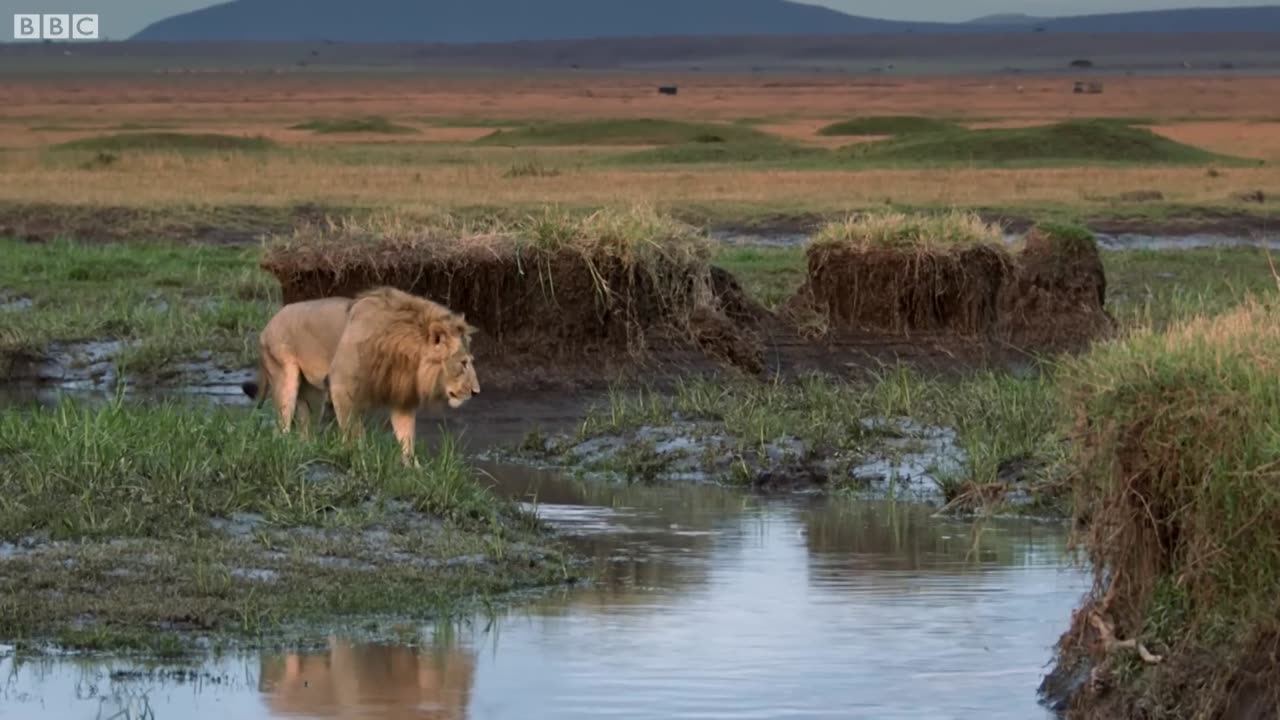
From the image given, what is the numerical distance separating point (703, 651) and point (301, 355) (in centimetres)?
526

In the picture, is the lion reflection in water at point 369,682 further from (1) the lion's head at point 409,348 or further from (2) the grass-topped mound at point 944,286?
(2) the grass-topped mound at point 944,286

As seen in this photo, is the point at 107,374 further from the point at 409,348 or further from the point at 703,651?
the point at 703,651

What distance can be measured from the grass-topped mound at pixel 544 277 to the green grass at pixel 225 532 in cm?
627

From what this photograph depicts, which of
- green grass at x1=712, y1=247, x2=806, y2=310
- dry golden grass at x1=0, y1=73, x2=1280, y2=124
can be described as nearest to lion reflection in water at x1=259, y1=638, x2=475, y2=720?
green grass at x1=712, y1=247, x2=806, y2=310

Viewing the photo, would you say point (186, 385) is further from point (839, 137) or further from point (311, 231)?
point (839, 137)

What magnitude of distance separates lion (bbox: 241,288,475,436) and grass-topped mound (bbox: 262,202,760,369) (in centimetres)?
418

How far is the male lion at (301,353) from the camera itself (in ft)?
46.4

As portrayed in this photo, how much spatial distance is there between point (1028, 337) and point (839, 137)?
5073 centimetres

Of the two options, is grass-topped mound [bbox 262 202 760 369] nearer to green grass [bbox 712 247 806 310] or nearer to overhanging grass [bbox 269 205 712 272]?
overhanging grass [bbox 269 205 712 272]

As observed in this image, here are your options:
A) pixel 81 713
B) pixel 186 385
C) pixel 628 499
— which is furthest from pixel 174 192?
pixel 81 713

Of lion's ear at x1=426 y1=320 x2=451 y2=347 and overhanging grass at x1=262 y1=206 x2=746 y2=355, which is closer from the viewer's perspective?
lion's ear at x1=426 y1=320 x2=451 y2=347

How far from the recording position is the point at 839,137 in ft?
233

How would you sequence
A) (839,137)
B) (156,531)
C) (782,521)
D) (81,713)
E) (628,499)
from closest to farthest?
1. (81,713)
2. (156,531)
3. (782,521)
4. (628,499)
5. (839,137)

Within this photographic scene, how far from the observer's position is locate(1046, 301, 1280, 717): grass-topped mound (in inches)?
305
